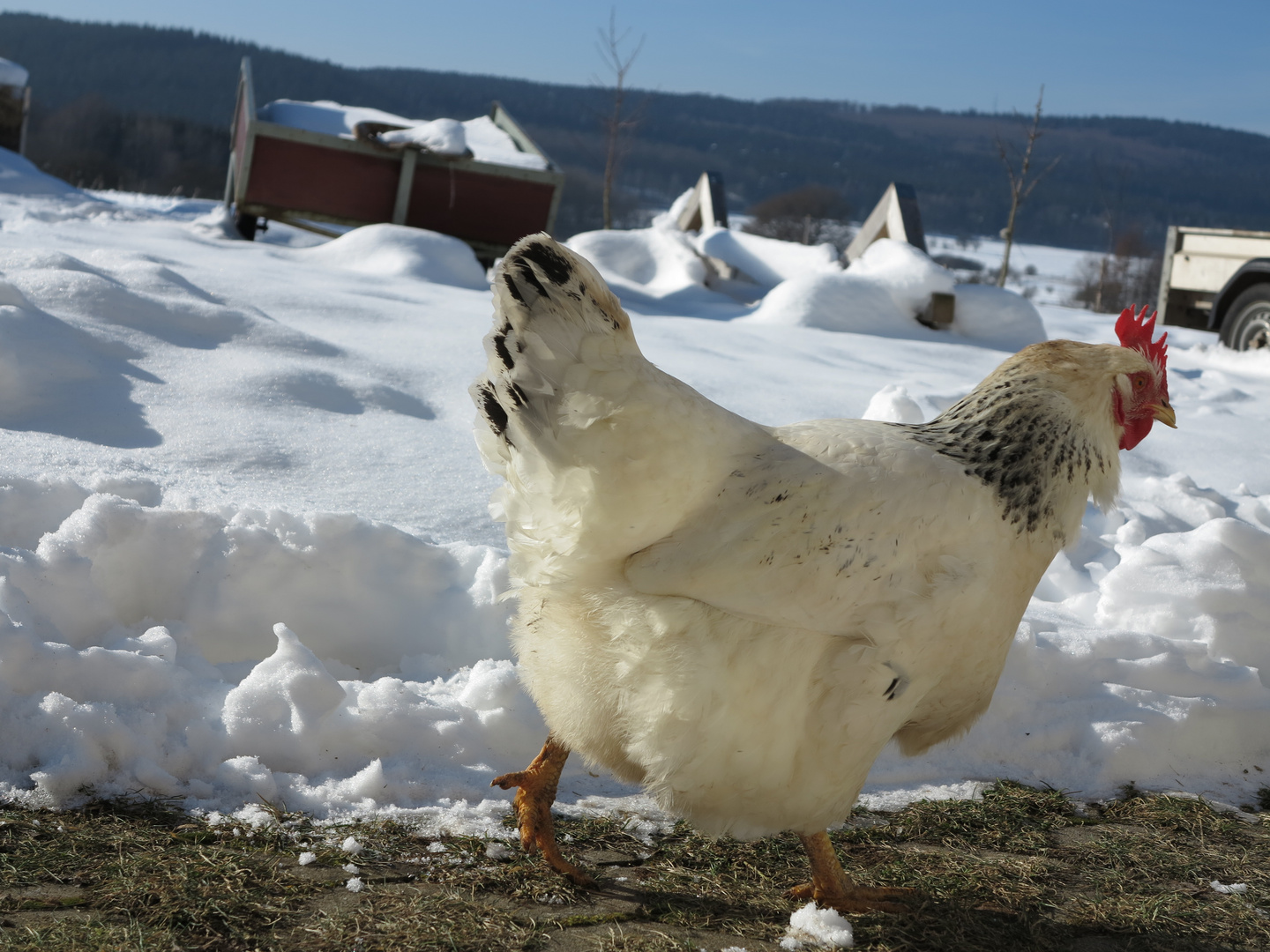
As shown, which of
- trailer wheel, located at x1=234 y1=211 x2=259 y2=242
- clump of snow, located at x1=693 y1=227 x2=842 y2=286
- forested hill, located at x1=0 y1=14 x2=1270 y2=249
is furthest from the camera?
forested hill, located at x1=0 y1=14 x2=1270 y2=249

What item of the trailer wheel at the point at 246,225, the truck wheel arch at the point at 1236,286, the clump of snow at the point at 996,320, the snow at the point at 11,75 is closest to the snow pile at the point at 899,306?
the clump of snow at the point at 996,320

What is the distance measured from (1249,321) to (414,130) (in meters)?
9.48

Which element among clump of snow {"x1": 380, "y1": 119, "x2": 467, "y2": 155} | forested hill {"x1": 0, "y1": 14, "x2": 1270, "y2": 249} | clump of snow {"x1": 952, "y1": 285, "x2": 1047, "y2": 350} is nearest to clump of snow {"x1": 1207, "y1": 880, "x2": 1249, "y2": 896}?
clump of snow {"x1": 952, "y1": 285, "x2": 1047, "y2": 350}

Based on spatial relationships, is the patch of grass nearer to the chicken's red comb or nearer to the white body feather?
the white body feather

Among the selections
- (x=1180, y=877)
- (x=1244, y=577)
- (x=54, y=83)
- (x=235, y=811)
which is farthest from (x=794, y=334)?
(x=54, y=83)

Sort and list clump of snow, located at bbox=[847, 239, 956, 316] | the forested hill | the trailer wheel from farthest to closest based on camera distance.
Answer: the forested hill, the trailer wheel, clump of snow, located at bbox=[847, 239, 956, 316]

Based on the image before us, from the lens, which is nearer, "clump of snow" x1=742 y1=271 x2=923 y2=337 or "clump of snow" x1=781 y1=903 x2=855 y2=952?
"clump of snow" x1=781 y1=903 x2=855 y2=952

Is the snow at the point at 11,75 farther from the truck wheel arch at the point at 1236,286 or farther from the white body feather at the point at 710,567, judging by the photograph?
the truck wheel arch at the point at 1236,286

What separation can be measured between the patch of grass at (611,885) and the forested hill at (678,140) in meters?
18.1

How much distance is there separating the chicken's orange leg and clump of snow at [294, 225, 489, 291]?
279 inches

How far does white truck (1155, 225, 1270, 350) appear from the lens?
941 cm

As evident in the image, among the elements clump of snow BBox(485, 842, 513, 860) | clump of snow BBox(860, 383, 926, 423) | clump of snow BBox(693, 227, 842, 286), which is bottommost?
clump of snow BBox(485, 842, 513, 860)

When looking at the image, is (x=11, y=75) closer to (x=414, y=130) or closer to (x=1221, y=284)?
(x=414, y=130)

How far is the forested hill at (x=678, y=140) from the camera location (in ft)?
127
